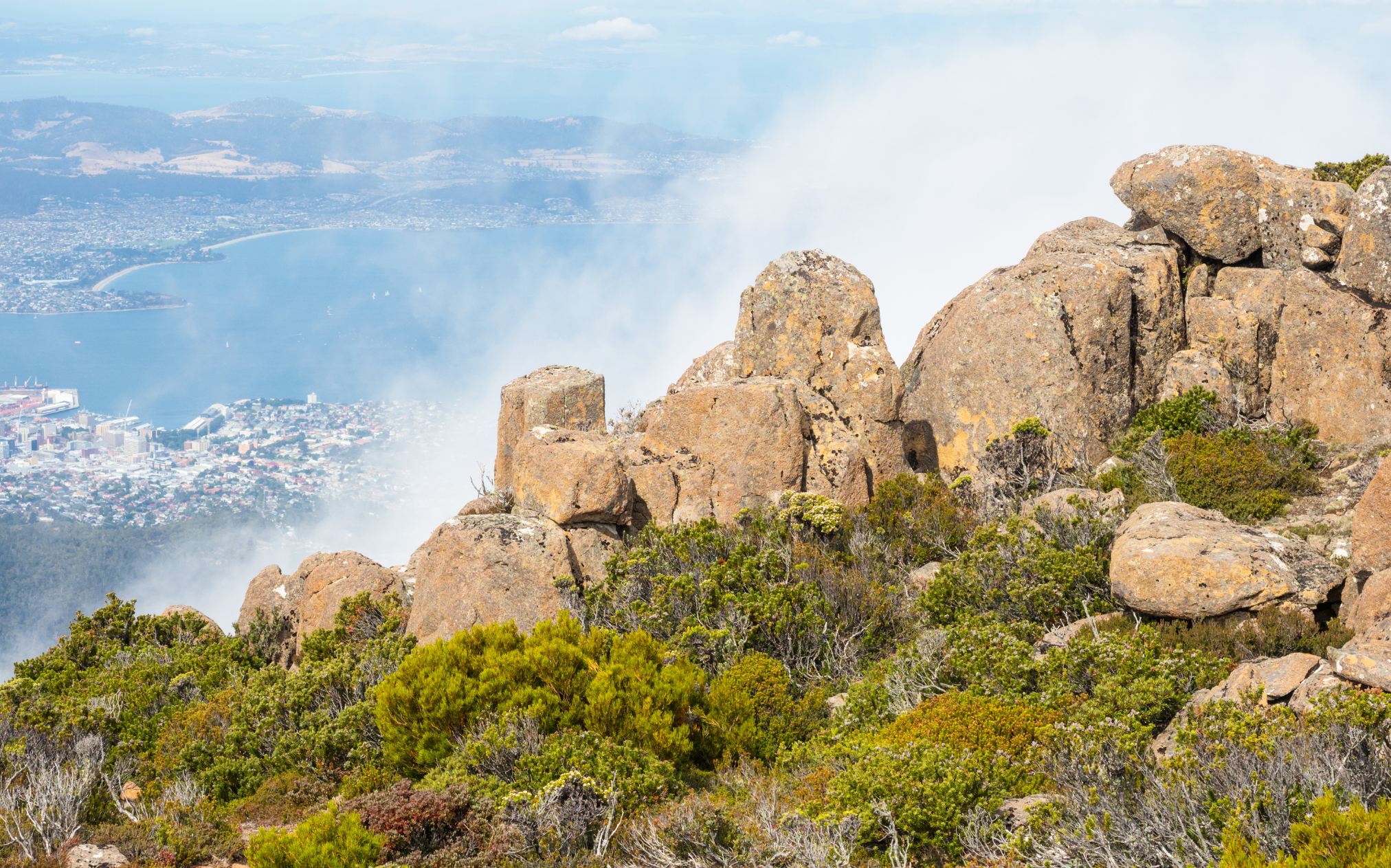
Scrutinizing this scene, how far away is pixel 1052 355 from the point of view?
15852 mm

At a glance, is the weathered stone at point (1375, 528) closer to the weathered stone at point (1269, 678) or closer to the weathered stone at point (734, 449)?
the weathered stone at point (1269, 678)

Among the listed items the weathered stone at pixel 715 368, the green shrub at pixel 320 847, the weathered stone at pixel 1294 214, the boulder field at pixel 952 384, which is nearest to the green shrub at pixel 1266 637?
the boulder field at pixel 952 384

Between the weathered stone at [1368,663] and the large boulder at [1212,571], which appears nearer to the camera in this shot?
the weathered stone at [1368,663]

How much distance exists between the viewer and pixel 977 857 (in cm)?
641

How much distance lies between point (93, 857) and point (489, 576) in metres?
5.30

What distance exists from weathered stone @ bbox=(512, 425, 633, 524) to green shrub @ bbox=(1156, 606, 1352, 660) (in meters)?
7.42

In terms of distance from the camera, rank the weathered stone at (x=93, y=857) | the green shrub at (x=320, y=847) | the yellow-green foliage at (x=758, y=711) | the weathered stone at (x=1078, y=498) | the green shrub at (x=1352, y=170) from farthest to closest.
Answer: the green shrub at (x=1352, y=170), the weathered stone at (x=1078, y=498), the yellow-green foliage at (x=758, y=711), the weathered stone at (x=93, y=857), the green shrub at (x=320, y=847)

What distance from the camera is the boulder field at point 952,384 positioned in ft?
43.9


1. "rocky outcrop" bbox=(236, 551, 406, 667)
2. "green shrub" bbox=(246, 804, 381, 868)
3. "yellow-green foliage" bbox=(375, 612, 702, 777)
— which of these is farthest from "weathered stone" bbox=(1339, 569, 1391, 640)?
"rocky outcrop" bbox=(236, 551, 406, 667)

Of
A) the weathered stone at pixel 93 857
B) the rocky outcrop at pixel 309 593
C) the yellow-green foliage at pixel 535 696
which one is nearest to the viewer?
the weathered stone at pixel 93 857

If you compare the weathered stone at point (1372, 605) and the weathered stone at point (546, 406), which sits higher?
the weathered stone at point (546, 406)

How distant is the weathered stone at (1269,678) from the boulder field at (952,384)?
4.76 metres

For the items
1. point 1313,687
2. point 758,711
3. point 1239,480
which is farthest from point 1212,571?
point 758,711

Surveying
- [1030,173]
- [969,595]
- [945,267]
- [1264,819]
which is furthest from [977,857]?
[1030,173]
